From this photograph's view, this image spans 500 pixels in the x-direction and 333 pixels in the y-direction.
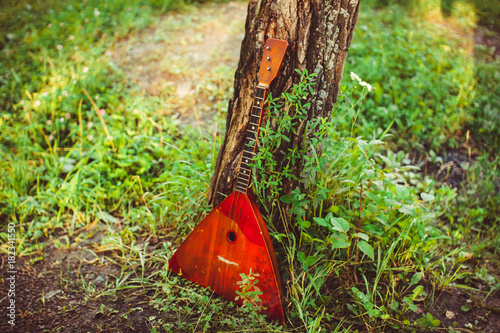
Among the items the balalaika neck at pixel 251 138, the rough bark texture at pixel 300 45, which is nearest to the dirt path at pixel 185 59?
the rough bark texture at pixel 300 45

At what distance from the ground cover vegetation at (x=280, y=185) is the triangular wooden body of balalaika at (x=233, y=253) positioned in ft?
0.25

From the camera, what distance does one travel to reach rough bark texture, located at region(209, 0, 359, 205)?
1.48 metres

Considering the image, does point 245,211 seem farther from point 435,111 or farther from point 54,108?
point 435,111

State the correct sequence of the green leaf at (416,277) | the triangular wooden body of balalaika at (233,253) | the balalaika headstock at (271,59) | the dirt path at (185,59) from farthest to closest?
the dirt path at (185,59) → the green leaf at (416,277) → the triangular wooden body of balalaika at (233,253) → the balalaika headstock at (271,59)

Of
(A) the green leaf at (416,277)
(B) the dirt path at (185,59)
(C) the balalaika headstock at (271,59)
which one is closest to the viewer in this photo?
(C) the balalaika headstock at (271,59)

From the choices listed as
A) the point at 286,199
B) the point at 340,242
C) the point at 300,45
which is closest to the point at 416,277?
the point at 340,242

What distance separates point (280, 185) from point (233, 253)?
44 cm

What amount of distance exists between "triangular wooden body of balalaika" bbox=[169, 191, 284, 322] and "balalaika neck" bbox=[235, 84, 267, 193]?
0.07m

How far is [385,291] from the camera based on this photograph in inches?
68.1

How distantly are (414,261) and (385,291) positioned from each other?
0.27 m

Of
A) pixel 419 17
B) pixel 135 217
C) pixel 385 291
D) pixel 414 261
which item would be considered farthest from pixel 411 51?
pixel 135 217

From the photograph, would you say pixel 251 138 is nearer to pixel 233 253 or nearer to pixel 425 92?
pixel 233 253

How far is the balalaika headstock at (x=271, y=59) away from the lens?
146 centimetres

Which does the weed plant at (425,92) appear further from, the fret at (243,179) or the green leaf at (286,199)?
the fret at (243,179)
